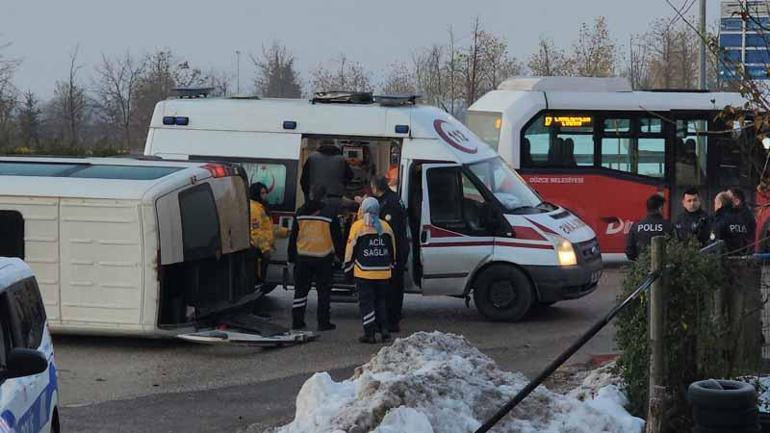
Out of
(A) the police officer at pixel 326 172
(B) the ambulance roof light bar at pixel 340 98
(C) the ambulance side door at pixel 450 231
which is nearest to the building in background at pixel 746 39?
(C) the ambulance side door at pixel 450 231

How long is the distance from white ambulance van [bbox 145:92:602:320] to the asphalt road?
22.3 inches

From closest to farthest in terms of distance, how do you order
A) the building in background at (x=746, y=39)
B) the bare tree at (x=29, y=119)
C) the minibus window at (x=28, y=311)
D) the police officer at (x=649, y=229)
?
the building in background at (x=746, y=39)
the minibus window at (x=28, y=311)
the police officer at (x=649, y=229)
the bare tree at (x=29, y=119)

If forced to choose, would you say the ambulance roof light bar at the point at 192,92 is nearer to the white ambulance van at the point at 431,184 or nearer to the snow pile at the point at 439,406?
the white ambulance van at the point at 431,184

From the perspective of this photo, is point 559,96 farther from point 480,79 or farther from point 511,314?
point 480,79

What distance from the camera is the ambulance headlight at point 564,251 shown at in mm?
13906

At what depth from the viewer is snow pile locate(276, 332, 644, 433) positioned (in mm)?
7621

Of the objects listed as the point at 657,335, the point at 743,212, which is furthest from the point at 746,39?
the point at 743,212

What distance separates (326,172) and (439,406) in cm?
705

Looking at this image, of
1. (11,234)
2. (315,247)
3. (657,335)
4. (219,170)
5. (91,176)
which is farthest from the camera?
(219,170)

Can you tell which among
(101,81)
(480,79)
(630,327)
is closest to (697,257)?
(630,327)

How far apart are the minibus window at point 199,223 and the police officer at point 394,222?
1838 millimetres

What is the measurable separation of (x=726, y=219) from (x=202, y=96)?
682cm

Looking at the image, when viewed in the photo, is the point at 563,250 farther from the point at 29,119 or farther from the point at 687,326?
the point at 29,119

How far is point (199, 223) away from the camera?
12.8 meters
